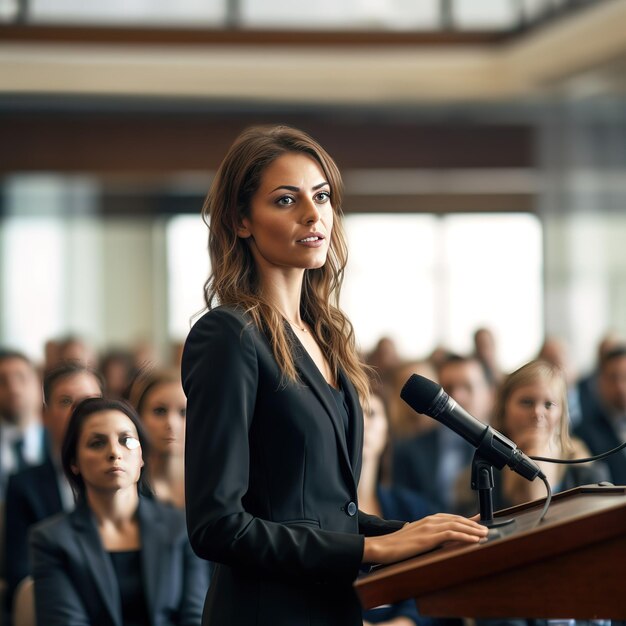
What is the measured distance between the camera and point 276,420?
1746mm

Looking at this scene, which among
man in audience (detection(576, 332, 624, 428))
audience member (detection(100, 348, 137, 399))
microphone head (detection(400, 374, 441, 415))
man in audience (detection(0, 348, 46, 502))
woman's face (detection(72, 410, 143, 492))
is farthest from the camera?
audience member (detection(100, 348, 137, 399))

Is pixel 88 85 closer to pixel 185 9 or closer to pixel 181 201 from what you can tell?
pixel 185 9

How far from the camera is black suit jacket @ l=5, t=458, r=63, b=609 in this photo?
4203 millimetres

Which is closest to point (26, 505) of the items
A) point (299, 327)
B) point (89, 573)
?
point (89, 573)

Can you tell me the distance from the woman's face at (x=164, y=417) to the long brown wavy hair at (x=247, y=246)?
3.88 feet

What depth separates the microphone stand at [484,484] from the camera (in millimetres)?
1752

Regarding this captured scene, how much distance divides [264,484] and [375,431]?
2.64 m

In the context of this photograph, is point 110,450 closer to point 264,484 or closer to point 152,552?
point 152,552

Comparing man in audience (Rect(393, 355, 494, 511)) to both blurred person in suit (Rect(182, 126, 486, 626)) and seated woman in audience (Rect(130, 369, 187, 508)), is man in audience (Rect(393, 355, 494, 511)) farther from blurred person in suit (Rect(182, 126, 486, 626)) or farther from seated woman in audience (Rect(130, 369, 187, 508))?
blurred person in suit (Rect(182, 126, 486, 626))

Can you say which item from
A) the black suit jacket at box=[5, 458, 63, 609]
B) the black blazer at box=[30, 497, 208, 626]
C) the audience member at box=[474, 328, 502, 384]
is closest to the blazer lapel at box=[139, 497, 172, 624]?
the black blazer at box=[30, 497, 208, 626]

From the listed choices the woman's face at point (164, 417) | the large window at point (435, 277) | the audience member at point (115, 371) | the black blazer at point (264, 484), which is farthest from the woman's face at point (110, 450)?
the large window at point (435, 277)

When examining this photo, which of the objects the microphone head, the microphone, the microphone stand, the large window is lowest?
the microphone stand

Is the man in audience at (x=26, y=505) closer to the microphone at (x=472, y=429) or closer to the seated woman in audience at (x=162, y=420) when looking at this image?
the seated woman in audience at (x=162, y=420)

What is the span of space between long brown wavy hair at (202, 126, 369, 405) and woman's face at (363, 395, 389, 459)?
2122 millimetres
